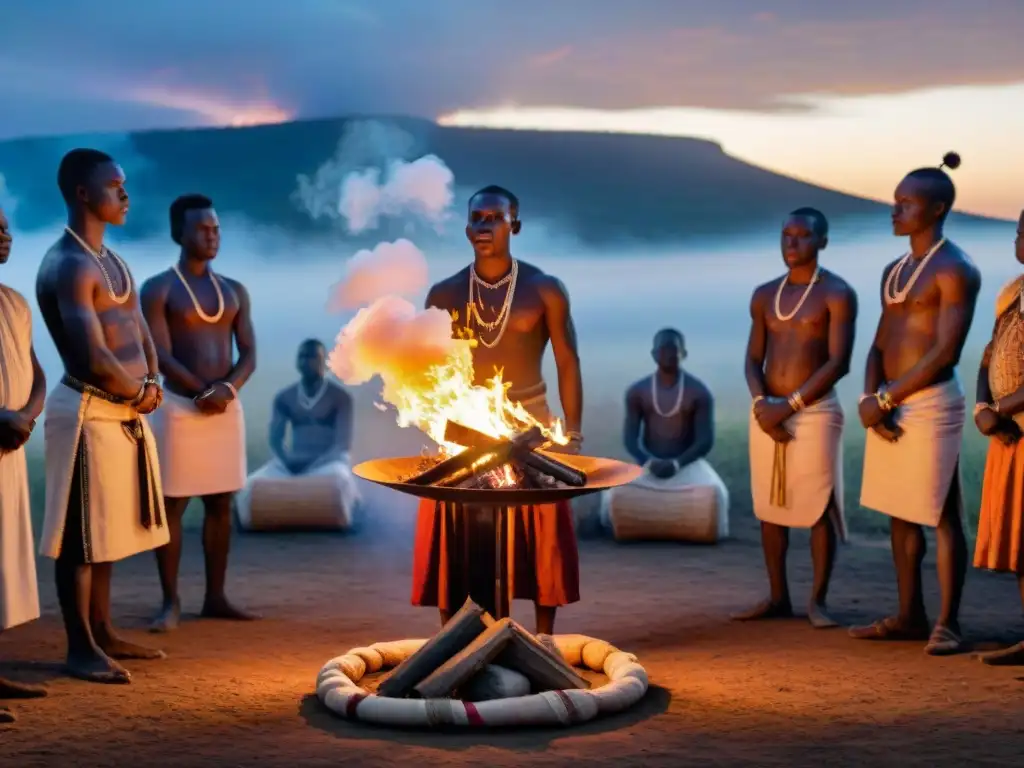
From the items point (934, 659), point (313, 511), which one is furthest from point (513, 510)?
point (313, 511)

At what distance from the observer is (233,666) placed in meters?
6.69

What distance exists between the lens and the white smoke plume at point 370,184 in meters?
14.4

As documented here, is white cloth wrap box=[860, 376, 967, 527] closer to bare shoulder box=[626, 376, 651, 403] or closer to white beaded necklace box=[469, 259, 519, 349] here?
white beaded necklace box=[469, 259, 519, 349]

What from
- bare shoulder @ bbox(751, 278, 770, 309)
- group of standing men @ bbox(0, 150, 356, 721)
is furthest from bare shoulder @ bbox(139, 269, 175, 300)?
bare shoulder @ bbox(751, 278, 770, 309)

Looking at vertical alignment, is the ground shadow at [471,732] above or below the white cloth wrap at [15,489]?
below

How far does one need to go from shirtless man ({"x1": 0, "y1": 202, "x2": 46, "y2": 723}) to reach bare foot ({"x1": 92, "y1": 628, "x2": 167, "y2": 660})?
0.81 meters

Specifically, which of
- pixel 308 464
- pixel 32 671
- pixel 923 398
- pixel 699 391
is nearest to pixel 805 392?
pixel 923 398

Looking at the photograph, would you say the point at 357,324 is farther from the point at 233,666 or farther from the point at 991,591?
the point at 991,591

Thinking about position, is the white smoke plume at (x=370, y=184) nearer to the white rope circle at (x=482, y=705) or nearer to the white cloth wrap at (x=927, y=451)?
the white cloth wrap at (x=927, y=451)

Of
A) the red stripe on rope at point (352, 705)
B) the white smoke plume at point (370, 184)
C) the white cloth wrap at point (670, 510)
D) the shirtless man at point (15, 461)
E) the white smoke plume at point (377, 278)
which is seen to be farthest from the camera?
the white smoke plume at point (370, 184)

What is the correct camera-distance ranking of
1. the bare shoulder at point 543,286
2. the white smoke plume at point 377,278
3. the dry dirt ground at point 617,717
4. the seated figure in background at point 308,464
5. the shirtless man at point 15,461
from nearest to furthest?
the dry dirt ground at point 617,717, the shirtless man at point 15,461, the bare shoulder at point 543,286, the white smoke plume at point 377,278, the seated figure in background at point 308,464

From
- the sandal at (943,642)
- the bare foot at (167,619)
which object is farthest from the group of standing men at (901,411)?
the bare foot at (167,619)

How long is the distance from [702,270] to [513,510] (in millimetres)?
8584

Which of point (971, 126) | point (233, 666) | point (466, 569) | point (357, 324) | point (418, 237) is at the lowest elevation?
point (233, 666)
